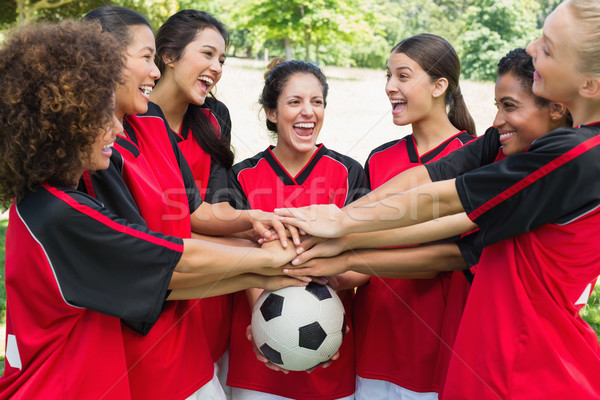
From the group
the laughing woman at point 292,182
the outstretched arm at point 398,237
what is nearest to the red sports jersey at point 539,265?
Result: the outstretched arm at point 398,237

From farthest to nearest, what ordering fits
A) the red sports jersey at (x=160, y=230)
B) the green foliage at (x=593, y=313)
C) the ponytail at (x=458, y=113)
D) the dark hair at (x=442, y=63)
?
the green foliage at (x=593, y=313) < the ponytail at (x=458, y=113) < the dark hair at (x=442, y=63) < the red sports jersey at (x=160, y=230)

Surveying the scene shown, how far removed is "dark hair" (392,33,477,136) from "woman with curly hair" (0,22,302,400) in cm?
199

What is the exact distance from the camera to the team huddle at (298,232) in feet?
6.52

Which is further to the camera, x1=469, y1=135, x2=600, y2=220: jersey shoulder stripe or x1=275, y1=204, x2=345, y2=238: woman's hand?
x1=275, y1=204, x2=345, y2=238: woman's hand

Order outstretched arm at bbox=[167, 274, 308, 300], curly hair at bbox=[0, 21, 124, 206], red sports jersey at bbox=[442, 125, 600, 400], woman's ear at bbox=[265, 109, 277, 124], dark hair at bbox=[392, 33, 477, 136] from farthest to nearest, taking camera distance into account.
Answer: woman's ear at bbox=[265, 109, 277, 124] → dark hair at bbox=[392, 33, 477, 136] → outstretched arm at bbox=[167, 274, 308, 300] → red sports jersey at bbox=[442, 125, 600, 400] → curly hair at bbox=[0, 21, 124, 206]

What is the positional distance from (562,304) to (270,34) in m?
26.0

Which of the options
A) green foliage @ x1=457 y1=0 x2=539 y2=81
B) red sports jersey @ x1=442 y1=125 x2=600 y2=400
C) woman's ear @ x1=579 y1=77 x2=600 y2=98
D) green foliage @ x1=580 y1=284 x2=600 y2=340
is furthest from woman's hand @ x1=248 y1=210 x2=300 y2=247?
green foliage @ x1=457 y1=0 x2=539 y2=81

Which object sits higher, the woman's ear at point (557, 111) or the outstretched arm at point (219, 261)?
the woman's ear at point (557, 111)

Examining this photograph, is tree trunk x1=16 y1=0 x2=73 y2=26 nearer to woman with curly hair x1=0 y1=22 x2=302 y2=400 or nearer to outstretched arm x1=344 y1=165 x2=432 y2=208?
woman with curly hair x1=0 y1=22 x2=302 y2=400

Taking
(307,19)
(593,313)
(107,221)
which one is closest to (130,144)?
(107,221)

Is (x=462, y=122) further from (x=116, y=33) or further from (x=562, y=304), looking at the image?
(x=116, y=33)

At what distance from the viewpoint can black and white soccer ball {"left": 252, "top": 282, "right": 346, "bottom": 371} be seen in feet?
8.86

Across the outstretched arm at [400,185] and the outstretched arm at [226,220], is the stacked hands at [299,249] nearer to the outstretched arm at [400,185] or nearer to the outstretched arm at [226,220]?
the outstretched arm at [226,220]

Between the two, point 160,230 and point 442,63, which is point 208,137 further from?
point 442,63
